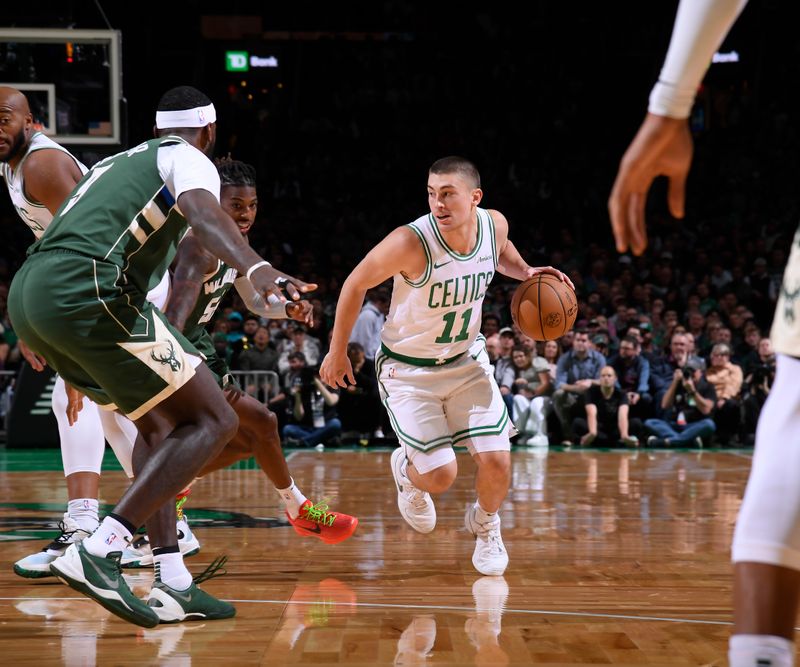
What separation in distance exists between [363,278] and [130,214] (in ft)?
5.36

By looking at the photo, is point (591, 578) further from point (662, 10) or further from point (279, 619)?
point (662, 10)

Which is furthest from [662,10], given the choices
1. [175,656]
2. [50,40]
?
[175,656]

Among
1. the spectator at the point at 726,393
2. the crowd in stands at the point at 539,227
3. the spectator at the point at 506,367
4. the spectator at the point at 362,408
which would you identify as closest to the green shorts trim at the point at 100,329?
the crowd in stands at the point at 539,227

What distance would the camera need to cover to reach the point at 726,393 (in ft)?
40.7

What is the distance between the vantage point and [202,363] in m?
3.57

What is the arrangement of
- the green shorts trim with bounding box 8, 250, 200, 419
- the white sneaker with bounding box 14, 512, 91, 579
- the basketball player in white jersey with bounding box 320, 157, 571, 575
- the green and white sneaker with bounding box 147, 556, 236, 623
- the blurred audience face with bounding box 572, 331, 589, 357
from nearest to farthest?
the green shorts trim with bounding box 8, 250, 200, 419, the green and white sneaker with bounding box 147, 556, 236, 623, the white sneaker with bounding box 14, 512, 91, 579, the basketball player in white jersey with bounding box 320, 157, 571, 575, the blurred audience face with bounding box 572, 331, 589, 357

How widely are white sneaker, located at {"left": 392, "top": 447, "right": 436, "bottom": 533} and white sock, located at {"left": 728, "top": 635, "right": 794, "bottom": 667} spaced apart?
3446 millimetres

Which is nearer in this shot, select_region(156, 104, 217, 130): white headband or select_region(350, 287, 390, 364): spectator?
select_region(156, 104, 217, 130): white headband

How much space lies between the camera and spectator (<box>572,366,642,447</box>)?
1235cm

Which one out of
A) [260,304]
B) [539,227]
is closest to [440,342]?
[260,304]

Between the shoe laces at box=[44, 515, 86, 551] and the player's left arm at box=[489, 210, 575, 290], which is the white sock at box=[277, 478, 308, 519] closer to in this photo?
the shoe laces at box=[44, 515, 86, 551]

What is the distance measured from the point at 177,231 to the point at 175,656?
1.38 metres

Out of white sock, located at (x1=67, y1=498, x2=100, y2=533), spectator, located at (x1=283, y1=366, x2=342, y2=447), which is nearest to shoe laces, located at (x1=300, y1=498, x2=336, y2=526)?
white sock, located at (x1=67, y1=498, x2=100, y2=533)

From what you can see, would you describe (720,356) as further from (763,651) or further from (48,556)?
(763,651)
